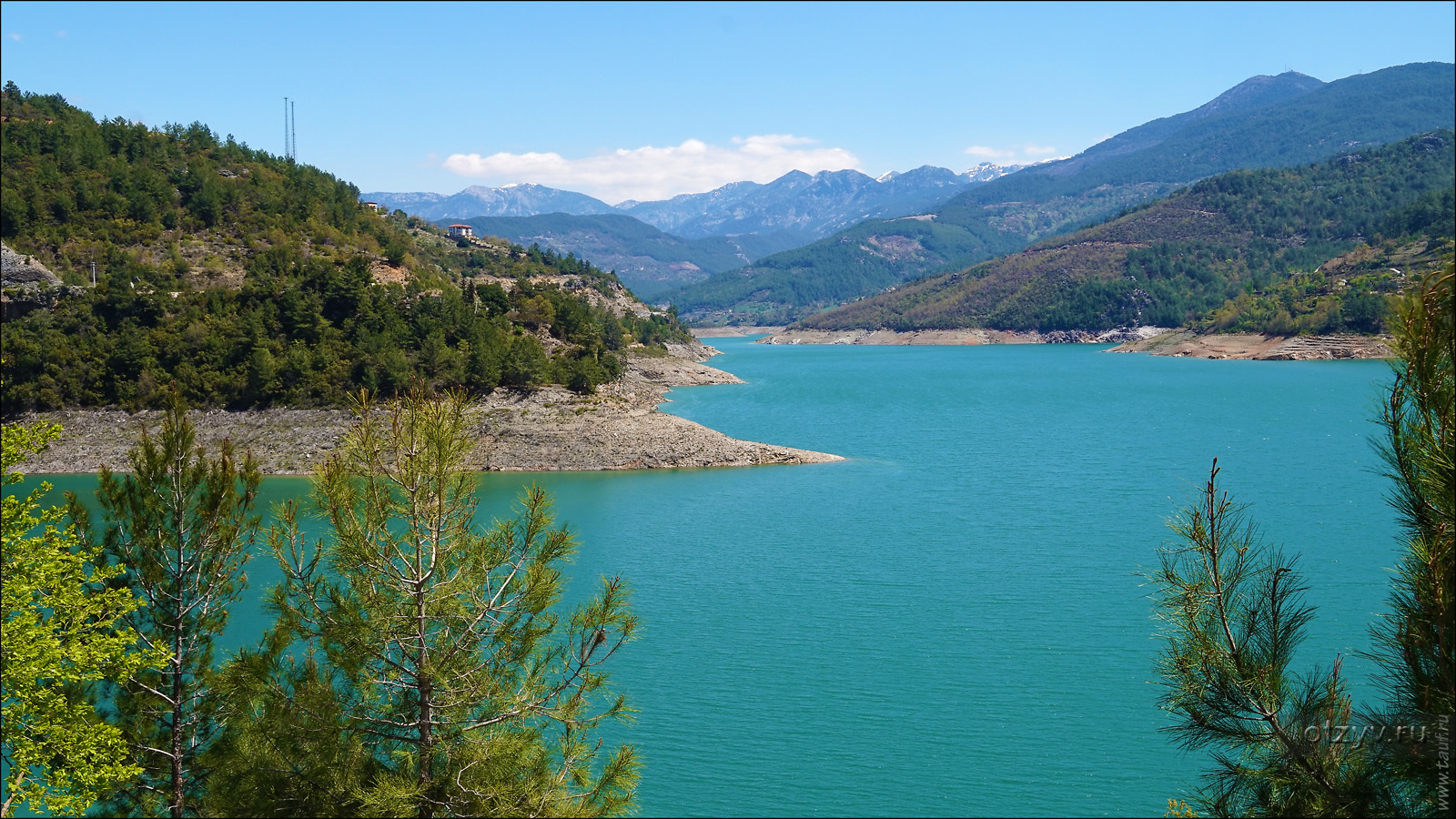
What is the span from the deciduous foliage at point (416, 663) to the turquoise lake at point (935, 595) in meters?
6.30

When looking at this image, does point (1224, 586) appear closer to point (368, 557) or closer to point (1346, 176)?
point (368, 557)

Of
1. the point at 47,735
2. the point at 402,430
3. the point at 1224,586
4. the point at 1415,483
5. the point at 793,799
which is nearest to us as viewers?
the point at 1415,483

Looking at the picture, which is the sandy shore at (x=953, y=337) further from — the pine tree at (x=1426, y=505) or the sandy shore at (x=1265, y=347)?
the pine tree at (x=1426, y=505)

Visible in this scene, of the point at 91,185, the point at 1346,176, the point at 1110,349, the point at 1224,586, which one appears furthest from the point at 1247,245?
the point at 1224,586

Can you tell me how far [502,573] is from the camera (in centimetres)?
951

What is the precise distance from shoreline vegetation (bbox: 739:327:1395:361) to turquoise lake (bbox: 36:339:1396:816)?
30.9 metres

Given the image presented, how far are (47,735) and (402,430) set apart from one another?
3.96 metres

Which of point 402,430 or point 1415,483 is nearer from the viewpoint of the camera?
point 1415,483

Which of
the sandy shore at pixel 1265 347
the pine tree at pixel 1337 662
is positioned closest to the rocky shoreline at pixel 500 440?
the pine tree at pixel 1337 662

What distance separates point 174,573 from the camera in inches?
400

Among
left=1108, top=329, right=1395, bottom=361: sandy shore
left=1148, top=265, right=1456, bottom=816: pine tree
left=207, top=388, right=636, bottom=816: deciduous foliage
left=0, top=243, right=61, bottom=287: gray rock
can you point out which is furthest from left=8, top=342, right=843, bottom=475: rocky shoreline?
left=1108, top=329, right=1395, bottom=361: sandy shore

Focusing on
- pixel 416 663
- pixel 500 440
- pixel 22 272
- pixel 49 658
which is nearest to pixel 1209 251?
pixel 500 440

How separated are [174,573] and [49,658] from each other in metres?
2.80

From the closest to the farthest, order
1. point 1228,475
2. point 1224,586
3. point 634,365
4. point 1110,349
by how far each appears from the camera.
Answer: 1. point 1224,586
2. point 1228,475
3. point 634,365
4. point 1110,349
